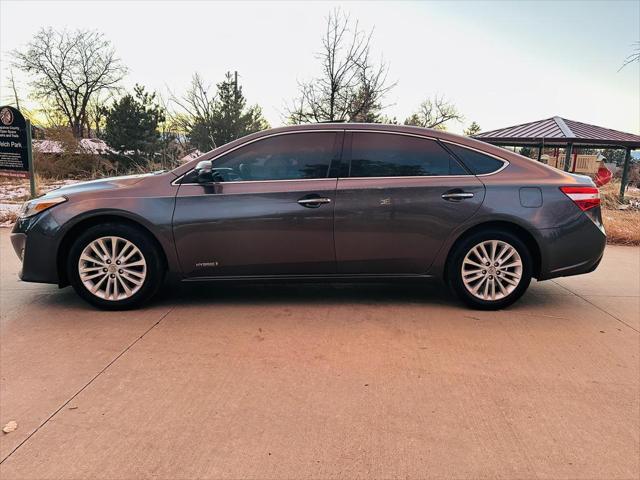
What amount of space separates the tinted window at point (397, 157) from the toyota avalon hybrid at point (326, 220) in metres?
0.01

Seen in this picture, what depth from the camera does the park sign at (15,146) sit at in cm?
938

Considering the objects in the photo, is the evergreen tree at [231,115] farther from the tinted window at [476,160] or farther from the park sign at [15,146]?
the tinted window at [476,160]

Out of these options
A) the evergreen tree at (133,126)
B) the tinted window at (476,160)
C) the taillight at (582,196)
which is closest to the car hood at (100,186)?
the tinted window at (476,160)

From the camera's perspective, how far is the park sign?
30.8 feet

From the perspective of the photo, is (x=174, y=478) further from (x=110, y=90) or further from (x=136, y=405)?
(x=110, y=90)

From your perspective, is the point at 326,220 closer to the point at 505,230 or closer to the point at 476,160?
the point at 476,160

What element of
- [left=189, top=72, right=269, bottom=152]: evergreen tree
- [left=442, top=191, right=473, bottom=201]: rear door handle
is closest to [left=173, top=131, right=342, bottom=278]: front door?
[left=442, top=191, right=473, bottom=201]: rear door handle

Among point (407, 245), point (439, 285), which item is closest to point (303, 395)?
point (407, 245)

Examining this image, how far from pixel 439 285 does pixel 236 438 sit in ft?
10.6

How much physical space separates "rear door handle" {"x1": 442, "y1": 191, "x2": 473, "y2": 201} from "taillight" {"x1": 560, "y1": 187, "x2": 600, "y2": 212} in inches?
33.4

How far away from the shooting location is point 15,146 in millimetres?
9516

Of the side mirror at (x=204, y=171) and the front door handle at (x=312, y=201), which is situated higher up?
the side mirror at (x=204, y=171)

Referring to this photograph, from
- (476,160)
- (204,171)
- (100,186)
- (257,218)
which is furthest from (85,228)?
(476,160)

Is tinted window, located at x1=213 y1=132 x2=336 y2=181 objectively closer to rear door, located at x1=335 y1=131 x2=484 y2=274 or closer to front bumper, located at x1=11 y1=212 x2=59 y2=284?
rear door, located at x1=335 y1=131 x2=484 y2=274
